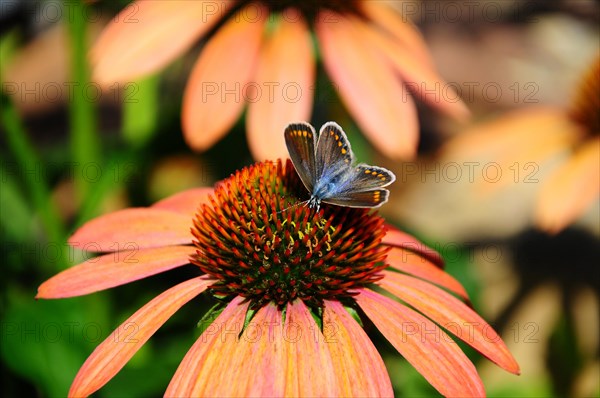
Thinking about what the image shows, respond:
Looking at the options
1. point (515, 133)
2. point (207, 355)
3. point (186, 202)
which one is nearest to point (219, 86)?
point (186, 202)

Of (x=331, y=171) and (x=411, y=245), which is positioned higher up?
(x=331, y=171)

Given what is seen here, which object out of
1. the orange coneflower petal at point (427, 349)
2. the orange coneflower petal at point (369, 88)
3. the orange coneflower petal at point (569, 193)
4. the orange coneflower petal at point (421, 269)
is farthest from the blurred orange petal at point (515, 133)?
the orange coneflower petal at point (427, 349)

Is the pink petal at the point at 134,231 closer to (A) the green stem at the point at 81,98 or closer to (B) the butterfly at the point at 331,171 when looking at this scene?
(B) the butterfly at the point at 331,171

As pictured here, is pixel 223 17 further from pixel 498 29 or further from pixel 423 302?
pixel 498 29

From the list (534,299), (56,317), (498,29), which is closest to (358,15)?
(56,317)

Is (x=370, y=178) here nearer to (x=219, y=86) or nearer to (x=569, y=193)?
(x=219, y=86)

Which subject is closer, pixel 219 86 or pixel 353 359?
pixel 353 359

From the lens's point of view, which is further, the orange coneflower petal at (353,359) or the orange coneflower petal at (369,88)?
the orange coneflower petal at (369,88)

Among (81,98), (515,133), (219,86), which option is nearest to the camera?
(219,86)
